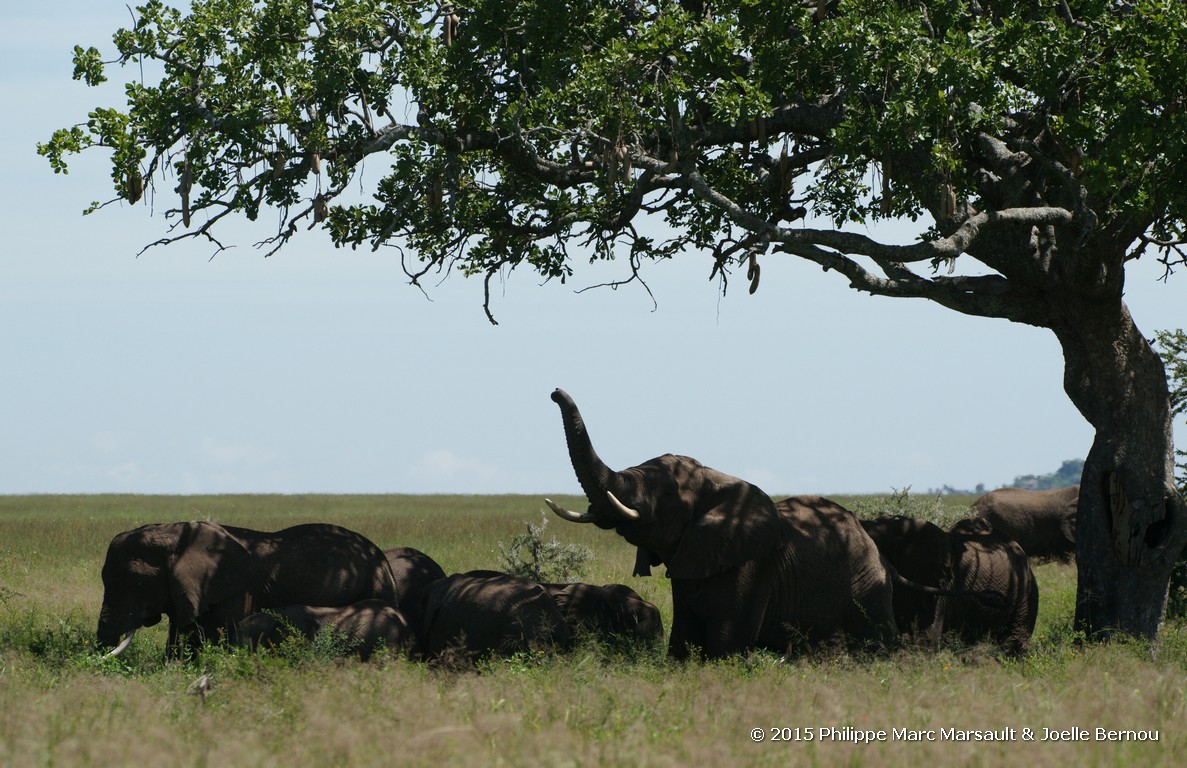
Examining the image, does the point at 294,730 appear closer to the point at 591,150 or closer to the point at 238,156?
the point at 238,156

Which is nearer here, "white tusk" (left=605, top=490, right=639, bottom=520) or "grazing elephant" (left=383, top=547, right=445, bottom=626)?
"white tusk" (left=605, top=490, right=639, bottom=520)

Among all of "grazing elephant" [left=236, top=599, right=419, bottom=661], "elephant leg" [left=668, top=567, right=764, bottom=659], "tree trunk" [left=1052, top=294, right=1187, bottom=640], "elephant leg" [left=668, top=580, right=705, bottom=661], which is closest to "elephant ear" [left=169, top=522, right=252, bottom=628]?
"grazing elephant" [left=236, top=599, right=419, bottom=661]

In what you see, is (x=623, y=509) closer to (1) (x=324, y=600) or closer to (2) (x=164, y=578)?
(1) (x=324, y=600)

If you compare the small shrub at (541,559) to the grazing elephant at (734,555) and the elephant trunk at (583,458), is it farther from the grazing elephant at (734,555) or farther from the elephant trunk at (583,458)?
the elephant trunk at (583,458)

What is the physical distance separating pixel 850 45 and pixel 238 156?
28.3 ft

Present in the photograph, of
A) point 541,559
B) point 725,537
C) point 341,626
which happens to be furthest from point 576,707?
point 541,559

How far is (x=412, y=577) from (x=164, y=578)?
336 centimetres

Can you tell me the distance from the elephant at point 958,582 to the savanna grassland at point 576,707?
2.42ft

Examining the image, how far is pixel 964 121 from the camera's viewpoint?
16.9 m

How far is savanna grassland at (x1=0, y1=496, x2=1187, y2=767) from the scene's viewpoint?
8.73 metres

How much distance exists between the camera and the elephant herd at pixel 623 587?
14789 mm

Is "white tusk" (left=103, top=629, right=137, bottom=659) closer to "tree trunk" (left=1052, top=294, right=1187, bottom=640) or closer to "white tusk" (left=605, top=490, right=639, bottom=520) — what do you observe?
"white tusk" (left=605, top=490, right=639, bottom=520)

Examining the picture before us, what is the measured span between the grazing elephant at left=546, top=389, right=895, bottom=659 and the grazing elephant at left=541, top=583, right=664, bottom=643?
96 cm

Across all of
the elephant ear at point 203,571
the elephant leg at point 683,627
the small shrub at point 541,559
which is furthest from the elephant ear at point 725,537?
the small shrub at point 541,559
